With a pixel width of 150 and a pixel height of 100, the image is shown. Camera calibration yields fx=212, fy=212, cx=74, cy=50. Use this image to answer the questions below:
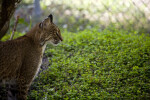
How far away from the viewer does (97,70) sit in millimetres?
6133

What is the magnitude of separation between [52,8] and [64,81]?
7.66m

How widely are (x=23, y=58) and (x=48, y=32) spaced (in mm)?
847

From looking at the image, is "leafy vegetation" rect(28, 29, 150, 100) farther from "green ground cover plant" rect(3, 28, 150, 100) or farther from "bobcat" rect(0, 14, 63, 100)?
"bobcat" rect(0, 14, 63, 100)

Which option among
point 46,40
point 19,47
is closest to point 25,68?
point 19,47

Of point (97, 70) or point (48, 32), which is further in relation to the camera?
point (97, 70)

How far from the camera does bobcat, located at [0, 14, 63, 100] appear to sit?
4688mm

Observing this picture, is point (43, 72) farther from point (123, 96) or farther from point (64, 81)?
point (123, 96)

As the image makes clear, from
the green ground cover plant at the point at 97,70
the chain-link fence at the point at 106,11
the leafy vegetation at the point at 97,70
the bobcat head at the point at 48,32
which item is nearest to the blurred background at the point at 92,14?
the chain-link fence at the point at 106,11

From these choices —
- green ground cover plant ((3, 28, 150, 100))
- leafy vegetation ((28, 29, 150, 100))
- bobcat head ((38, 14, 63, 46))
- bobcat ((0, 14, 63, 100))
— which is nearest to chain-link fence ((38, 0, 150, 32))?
green ground cover plant ((3, 28, 150, 100))

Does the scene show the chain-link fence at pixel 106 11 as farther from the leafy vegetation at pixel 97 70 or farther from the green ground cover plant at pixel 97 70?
the leafy vegetation at pixel 97 70

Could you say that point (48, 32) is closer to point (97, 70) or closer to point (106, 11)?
point (97, 70)

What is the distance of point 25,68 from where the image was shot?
474 cm

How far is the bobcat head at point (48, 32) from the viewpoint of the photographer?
4957 millimetres

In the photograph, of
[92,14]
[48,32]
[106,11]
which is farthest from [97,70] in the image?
[92,14]
